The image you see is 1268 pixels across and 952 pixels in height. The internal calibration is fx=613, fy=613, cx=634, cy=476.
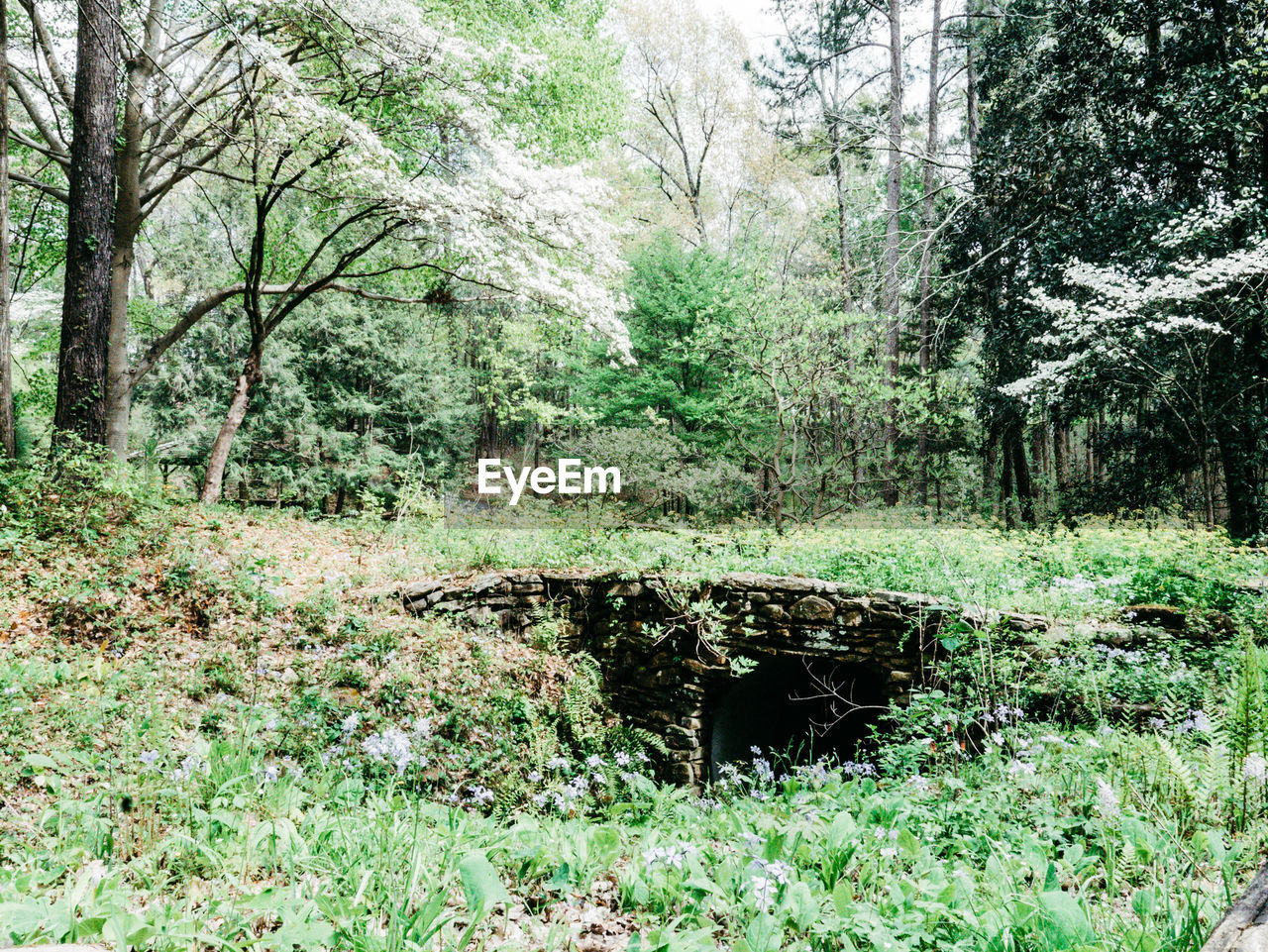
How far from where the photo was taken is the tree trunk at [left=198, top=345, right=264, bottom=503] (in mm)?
8336

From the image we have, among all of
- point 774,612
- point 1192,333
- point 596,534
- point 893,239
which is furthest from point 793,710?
point 893,239

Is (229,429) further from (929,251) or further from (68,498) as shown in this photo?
(929,251)

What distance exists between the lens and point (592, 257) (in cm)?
844

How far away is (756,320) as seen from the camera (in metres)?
9.04

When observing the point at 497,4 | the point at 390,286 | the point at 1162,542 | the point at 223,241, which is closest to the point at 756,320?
the point at 1162,542

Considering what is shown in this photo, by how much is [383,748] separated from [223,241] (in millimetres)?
15099

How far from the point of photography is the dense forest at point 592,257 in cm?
720

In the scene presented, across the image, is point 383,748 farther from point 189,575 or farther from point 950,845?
point 189,575

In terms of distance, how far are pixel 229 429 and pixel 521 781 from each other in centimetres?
688

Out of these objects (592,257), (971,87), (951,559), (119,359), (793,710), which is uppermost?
(971,87)

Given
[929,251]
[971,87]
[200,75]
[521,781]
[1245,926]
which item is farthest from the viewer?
[971,87]

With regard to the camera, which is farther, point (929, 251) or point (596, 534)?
point (929, 251)

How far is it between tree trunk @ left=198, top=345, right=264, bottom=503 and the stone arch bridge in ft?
15.4

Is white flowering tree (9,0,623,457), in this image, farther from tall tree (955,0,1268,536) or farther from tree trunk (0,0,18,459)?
tall tree (955,0,1268,536)
